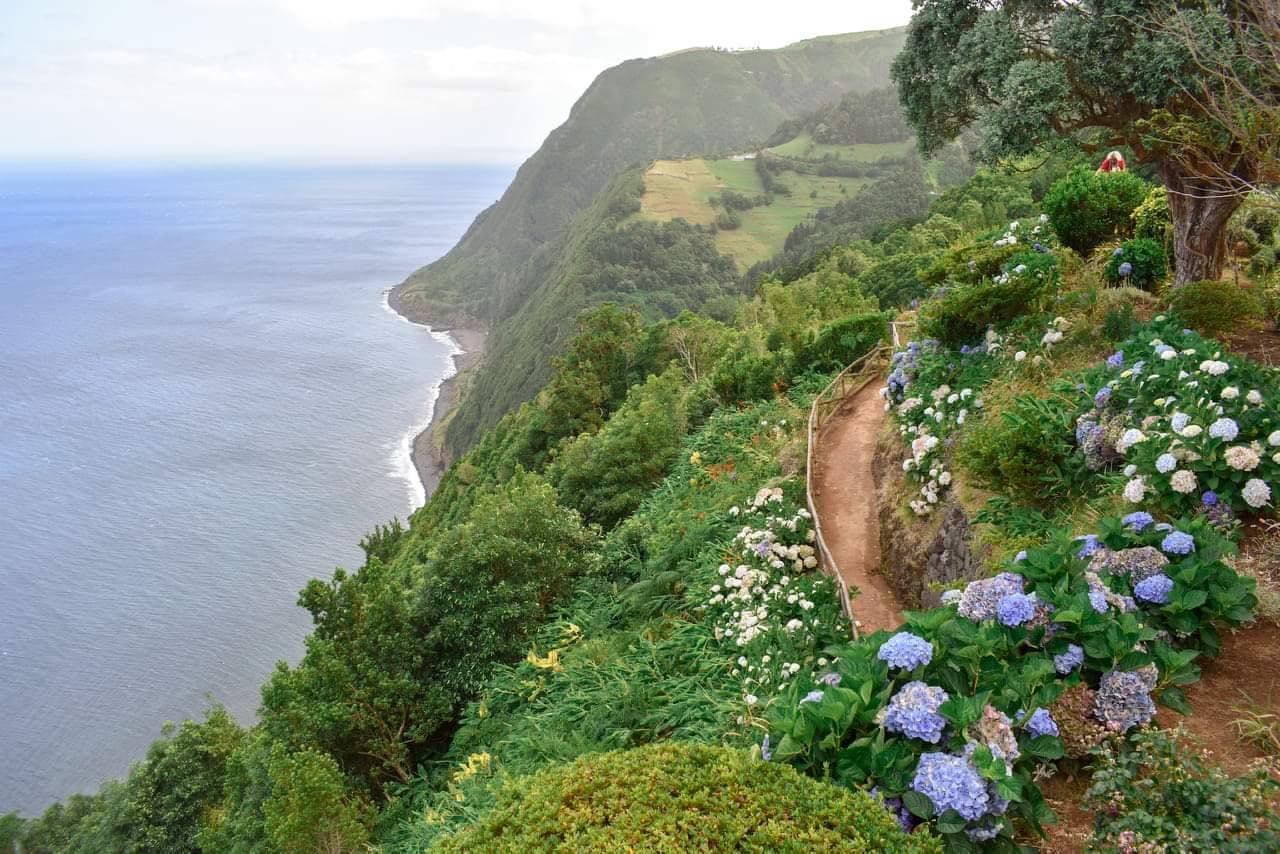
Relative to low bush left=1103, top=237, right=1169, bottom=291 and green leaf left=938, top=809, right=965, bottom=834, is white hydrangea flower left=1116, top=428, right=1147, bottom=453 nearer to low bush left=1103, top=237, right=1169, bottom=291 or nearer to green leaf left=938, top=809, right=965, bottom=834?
green leaf left=938, top=809, right=965, bottom=834

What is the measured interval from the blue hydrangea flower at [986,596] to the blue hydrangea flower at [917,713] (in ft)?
2.76

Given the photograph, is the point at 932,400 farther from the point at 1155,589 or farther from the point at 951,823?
the point at 951,823

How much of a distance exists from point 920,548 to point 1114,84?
5811 mm

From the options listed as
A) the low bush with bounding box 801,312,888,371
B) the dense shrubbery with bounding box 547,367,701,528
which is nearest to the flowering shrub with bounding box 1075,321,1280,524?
the low bush with bounding box 801,312,888,371

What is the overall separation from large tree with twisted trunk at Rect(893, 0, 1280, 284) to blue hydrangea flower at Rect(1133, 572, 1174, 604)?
4831mm

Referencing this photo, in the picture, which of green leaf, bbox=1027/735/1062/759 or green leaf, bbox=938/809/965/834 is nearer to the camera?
green leaf, bbox=938/809/965/834

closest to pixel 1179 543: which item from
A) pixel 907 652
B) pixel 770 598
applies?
A: pixel 907 652

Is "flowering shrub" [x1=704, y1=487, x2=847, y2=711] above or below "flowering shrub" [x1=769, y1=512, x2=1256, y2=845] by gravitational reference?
below

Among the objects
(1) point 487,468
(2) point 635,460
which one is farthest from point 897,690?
(1) point 487,468

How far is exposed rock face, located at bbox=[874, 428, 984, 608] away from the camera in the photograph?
8.06 metres

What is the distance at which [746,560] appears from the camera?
9.88 m

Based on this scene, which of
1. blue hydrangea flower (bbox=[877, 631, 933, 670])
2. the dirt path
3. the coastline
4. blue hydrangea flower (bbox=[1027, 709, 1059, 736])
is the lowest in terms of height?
the coastline

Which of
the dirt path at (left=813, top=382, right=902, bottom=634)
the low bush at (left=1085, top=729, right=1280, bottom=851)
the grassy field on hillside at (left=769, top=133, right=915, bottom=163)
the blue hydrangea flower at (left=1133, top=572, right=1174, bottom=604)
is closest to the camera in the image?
the low bush at (left=1085, top=729, right=1280, bottom=851)

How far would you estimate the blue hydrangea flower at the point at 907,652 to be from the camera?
4.61 metres
